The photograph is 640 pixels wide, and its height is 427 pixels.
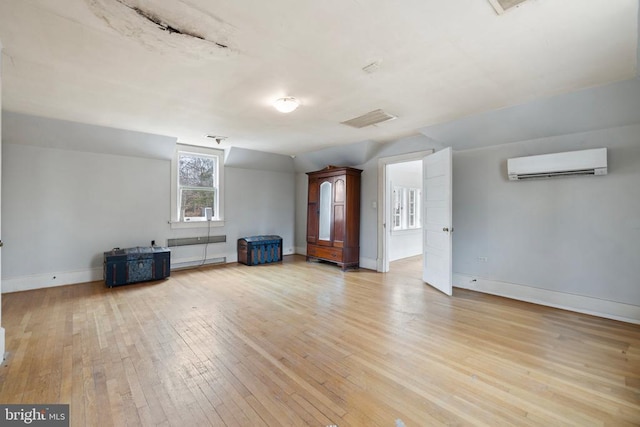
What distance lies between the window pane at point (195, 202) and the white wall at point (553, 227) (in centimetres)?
489

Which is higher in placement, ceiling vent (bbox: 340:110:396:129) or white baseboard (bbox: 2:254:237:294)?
ceiling vent (bbox: 340:110:396:129)

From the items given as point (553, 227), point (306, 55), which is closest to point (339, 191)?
point (553, 227)

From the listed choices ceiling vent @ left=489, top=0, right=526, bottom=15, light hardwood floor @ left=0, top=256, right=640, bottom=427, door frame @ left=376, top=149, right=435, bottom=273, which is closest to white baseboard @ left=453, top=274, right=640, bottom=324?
light hardwood floor @ left=0, top=256, right=640, bottom=427

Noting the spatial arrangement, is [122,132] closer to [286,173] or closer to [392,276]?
[286,173]

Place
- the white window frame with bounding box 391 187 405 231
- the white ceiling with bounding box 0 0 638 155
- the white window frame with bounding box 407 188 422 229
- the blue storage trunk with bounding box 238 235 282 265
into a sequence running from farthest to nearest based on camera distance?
1. the white window frame with bounding box 407 188 422 229
2. the white window frame with bounding box 391 187 405 231
3. the blue storage trunk with bounding box 238 235 282 265
4. the white ceiling with bounding box 0 0 638 155

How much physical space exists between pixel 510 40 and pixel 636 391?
2.68 m

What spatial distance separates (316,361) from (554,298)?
3.36m

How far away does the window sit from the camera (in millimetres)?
7091

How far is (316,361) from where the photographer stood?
7.69ft

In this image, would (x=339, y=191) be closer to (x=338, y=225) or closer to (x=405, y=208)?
(x=338, y=225)

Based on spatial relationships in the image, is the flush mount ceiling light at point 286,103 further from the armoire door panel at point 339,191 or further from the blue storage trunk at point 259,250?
the blue storage trunk at point 259,250

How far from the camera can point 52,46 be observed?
7.27ft

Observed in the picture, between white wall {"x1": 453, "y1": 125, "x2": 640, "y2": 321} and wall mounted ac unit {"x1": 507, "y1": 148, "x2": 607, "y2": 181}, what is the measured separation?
14 cm

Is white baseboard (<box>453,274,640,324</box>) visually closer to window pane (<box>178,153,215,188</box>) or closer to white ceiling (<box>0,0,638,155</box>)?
white ceiling (<box>0,0,638,155</box>)
